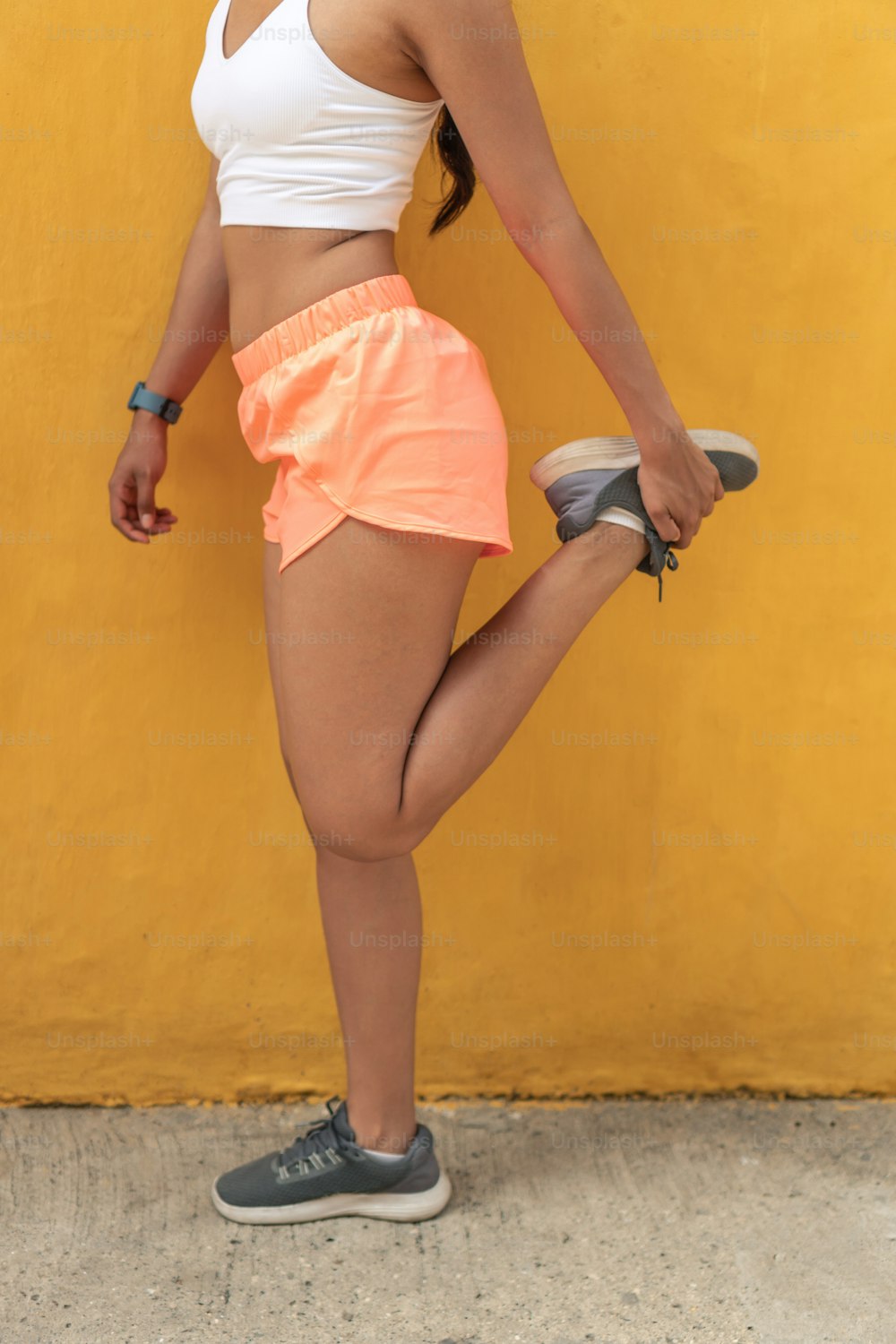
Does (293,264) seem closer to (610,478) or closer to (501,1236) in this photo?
(610,478)

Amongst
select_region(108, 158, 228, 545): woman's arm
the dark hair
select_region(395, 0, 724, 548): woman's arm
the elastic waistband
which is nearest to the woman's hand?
select_region(395, 0, 724, 548): woman's arm

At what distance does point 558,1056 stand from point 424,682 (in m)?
0.92

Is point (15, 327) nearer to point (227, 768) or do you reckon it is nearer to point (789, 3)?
point (227, 768)

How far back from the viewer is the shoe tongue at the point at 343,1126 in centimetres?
196

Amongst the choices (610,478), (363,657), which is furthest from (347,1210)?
(610,478)

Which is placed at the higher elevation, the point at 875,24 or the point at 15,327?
the point at 875,24

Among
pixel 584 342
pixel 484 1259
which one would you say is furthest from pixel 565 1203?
pixel 584 342

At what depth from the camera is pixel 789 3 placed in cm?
203

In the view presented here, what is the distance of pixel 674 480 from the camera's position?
5.57ft

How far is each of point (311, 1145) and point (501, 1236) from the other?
0.32m

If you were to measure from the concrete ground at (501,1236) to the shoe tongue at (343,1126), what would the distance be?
13 centimetres

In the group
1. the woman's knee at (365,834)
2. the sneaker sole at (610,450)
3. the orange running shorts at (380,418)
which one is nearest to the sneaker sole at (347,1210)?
the woman's knee at (365,834)

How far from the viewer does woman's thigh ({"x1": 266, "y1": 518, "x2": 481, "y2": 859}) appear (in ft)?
5.48

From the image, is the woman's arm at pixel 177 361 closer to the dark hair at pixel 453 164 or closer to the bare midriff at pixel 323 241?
the bare midriff at pixel 323 241
